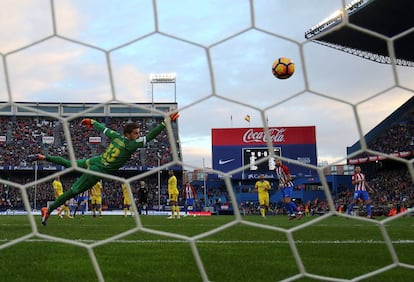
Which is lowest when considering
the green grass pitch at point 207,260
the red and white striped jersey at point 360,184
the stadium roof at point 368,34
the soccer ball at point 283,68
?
the green grass pitch at point 207,260

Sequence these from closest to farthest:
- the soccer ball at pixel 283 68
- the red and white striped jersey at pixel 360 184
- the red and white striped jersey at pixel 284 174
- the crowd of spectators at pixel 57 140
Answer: the soccer ball at pixel 283 68 → the crowd of spectators at pixel 57 140 → the red and white striped jersey at pixel 284 174 → the red and white striped jersey at pixel 360 184

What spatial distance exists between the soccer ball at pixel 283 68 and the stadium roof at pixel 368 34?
162 millimetres

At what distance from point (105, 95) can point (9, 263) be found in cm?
148

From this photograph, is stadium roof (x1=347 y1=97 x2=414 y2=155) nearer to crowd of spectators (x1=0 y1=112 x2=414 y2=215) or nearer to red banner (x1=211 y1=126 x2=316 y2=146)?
crowd of spectators (x1=0 y1=112 x2=414 y2=215)

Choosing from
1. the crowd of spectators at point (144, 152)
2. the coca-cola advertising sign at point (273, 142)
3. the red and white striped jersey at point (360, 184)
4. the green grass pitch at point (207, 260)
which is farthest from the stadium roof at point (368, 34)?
the red and white striped jersey at point (360, 184)

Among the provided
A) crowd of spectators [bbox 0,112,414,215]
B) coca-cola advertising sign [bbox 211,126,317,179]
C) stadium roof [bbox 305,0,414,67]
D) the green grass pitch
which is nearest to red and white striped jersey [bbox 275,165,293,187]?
crowd of spectators [bbox 0,112,414,215]

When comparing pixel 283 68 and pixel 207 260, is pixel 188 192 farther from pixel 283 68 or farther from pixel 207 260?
pixel 283 68

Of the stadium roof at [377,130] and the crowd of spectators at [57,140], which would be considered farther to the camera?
the crowd of spectators at [57,140]

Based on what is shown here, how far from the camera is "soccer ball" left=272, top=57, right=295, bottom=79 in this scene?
237 centimetres

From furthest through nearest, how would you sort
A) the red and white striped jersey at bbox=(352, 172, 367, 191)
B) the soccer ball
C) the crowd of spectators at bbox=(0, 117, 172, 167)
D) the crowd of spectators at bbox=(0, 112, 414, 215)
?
the red and white striped jersey at bbox=(352, 172, 367, 191), the crowd of spectators at bbox=(0, 112, 414, 215), the crowd of spectators at bbox=(0, 117, 172, 167), the soccer ball

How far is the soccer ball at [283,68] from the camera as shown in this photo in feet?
7.76

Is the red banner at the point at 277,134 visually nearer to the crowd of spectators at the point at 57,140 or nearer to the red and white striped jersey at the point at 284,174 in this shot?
the crowd of spectators at the point at 57,140

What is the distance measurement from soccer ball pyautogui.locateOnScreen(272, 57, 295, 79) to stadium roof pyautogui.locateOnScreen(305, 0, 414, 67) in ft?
0.53

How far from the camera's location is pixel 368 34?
7.10ft
